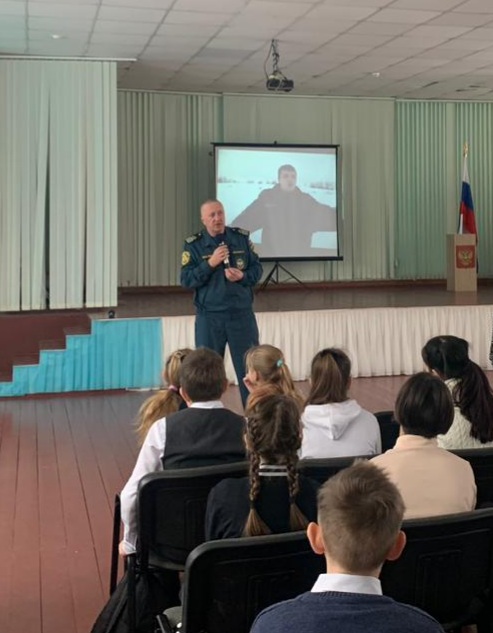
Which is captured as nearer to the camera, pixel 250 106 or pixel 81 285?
pixel 81 285

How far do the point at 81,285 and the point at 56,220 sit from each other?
697 millimetres

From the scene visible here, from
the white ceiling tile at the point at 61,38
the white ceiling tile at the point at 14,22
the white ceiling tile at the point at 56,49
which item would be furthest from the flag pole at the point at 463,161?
the white ceiling tile at the point at 14,22

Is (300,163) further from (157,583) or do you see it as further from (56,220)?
(157,583)

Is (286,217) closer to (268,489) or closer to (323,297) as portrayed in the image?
(323,297)

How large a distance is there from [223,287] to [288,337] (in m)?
2.61

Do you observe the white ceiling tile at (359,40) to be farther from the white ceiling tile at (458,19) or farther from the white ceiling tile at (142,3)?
the white ceiling tile at (142,3)

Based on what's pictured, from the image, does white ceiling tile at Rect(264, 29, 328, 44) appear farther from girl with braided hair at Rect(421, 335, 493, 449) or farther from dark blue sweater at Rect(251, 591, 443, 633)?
dark blue sweater at Rect(251, 591, 443, 633)

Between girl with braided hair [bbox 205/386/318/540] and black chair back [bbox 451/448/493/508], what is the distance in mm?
675

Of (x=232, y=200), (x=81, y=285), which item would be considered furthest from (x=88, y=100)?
(x=232, y=200)

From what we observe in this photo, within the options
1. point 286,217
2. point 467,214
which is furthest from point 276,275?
point 467,214

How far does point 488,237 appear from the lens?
12.3m

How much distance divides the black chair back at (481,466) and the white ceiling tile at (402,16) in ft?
17.4

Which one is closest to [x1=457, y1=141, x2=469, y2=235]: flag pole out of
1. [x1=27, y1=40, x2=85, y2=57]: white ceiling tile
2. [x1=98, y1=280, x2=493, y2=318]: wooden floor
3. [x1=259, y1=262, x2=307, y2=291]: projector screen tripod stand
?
[x1=98, y1=280, x2=493, y2=318]: wooden floor

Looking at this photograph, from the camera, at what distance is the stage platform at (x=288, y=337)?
7.33 m
